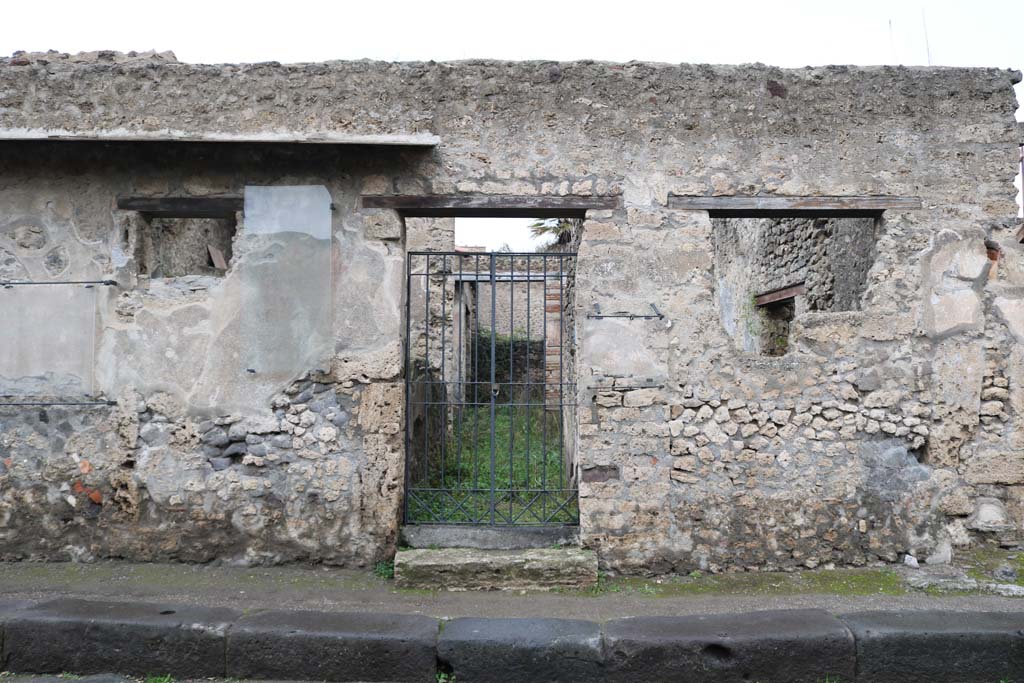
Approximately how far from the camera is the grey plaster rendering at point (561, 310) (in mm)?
4801

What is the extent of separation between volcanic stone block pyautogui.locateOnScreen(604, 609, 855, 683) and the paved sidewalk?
40 cm

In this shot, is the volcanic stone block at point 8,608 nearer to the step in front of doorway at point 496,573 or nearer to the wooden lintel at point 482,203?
the step in front of doorway at point 496,573

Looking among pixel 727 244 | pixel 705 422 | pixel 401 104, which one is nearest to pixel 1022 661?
pixel 705 422

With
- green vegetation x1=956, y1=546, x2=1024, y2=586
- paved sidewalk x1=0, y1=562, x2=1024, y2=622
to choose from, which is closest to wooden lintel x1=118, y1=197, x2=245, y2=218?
paved sidewalk x1=0, y1=562, x2=1024, y2=622

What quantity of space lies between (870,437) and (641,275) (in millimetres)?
1792

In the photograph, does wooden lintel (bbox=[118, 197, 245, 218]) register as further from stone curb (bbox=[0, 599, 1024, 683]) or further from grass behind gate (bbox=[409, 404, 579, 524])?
stone curb (bbox=[0, 599, 1024, 683])

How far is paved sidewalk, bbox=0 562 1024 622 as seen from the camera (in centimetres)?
422

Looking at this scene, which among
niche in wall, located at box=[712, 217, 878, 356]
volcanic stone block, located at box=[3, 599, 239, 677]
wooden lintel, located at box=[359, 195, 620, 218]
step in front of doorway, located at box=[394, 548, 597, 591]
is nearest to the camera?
volcanic stone block, located at box=[3, 599, 239, 677]

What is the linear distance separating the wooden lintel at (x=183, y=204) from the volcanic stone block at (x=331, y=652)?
8.50 ft

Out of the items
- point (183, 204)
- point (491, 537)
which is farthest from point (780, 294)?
point (183, 204)

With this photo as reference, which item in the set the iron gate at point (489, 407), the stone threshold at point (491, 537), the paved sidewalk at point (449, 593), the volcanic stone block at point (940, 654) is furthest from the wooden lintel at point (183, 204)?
the volcanic stone block at point (940, 654)

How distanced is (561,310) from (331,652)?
2.35 m

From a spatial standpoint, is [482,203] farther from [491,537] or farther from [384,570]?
[384,570]

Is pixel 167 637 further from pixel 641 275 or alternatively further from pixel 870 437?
pixel 870 437
